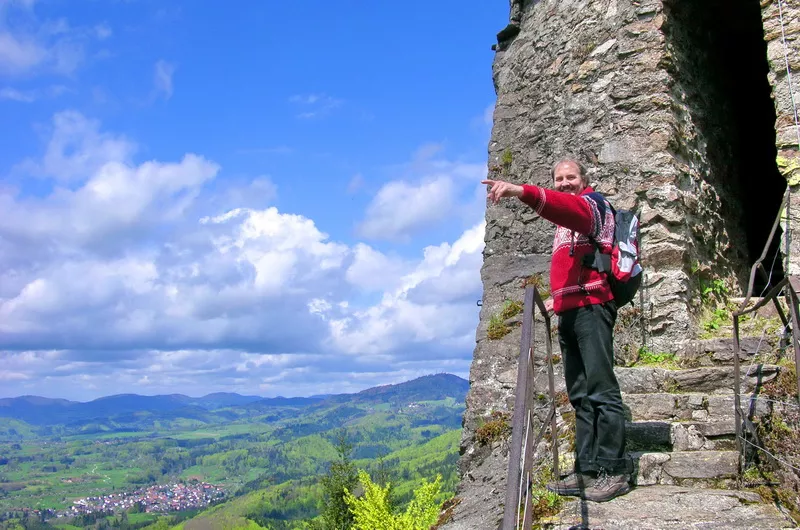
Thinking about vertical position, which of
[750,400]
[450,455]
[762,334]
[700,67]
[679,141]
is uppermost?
[700,67]

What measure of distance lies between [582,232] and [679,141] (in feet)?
10.8

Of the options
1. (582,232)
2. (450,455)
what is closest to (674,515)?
(582,232)

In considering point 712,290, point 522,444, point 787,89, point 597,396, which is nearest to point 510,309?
point 712,290

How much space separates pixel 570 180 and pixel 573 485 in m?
2.04

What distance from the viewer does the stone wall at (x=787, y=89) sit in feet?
20.0

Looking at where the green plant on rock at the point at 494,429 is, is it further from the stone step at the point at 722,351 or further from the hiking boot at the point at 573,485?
the hiking boot at the point at 573,485

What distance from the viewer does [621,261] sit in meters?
4.43

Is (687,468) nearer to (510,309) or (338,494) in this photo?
(510,309)

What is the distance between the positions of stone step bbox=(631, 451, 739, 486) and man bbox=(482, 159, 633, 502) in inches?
14.8

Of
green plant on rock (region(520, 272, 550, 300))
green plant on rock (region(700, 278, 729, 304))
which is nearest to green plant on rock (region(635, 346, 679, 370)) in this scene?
green plant on rock (region(700, 278, 729, 304))

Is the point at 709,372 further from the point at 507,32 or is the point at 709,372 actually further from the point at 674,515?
the point at 507,32

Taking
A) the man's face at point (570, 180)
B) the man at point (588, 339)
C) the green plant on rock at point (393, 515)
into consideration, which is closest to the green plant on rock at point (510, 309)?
the man at point (588, 339)

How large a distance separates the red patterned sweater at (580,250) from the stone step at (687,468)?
4.06 feet

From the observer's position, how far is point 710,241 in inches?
282
